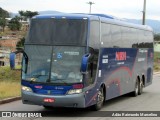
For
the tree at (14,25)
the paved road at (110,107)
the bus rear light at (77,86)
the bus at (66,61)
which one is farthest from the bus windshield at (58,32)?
the tree at (14,25)

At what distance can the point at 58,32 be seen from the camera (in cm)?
1331

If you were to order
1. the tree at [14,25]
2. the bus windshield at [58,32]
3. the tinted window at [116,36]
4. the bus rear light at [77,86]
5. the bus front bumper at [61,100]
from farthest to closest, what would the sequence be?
the tree at [14,25], the tinted window at [116,36], the bus windshield at [58,32], the bus rear light at [77,86], the bus front bumper at [61,100]

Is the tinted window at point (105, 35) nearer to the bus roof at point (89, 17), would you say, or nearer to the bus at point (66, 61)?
the bus at point (66, 61)

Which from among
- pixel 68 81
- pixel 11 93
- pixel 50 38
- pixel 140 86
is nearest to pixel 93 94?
pixel 68 81

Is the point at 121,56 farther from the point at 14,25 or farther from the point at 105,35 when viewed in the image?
the point at 14,25

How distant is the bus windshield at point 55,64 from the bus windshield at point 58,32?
206 mm

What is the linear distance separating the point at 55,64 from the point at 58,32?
104 cm

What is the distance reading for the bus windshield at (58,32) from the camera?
13.2 metres

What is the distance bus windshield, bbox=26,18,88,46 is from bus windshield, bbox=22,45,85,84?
21 cm

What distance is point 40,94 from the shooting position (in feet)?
41.9

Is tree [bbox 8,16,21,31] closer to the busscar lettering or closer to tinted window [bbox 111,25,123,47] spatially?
the busscar lettering

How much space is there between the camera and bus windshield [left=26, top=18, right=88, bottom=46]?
1317cm

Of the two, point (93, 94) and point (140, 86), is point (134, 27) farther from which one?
point (93, 94)

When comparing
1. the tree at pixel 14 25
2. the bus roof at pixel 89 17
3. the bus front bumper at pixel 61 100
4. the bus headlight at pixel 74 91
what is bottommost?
the tree at pixel 14 25
